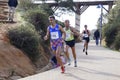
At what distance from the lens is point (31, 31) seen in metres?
19.6

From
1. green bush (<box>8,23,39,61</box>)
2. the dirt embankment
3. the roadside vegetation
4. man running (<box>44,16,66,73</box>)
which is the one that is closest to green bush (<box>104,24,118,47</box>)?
the roadside vegetation

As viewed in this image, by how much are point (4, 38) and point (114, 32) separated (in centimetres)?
2238

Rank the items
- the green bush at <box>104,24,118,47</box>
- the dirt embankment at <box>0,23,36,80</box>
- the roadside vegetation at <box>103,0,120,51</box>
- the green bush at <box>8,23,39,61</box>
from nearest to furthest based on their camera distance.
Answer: the dirt embankment at <box>0,23,36,80</box> < the green bush at <box>8,23,39,61</box> < the roadside vegetation at <box>103,0,120,51</box> < the green bush at <box>104,24,118,47</box>

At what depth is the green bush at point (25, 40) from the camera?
1852 cm

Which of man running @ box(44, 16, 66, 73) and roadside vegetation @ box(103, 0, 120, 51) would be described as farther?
roadside vegetation @ box(103, 0, 120, 51)

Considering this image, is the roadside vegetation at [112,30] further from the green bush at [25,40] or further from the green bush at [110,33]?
the green bush at [25,40]

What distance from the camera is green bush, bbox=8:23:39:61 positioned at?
18.5 m

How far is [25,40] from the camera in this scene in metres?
18.7

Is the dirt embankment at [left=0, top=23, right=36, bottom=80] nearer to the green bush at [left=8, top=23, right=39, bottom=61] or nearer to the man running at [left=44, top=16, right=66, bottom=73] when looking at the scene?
the green bush at [left=8, top=23, right=39, bottom=61]

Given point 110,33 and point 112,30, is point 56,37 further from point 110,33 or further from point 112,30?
point 110,33

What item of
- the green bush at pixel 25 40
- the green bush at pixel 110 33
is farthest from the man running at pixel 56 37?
the green bush at pixel 110 33

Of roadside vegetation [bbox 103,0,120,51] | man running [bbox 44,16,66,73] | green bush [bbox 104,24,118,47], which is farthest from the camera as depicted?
green bush [bbox 104,24,118,47]

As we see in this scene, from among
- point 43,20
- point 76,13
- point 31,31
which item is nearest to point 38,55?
point 31,31

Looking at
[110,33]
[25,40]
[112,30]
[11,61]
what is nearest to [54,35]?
[11,61]
